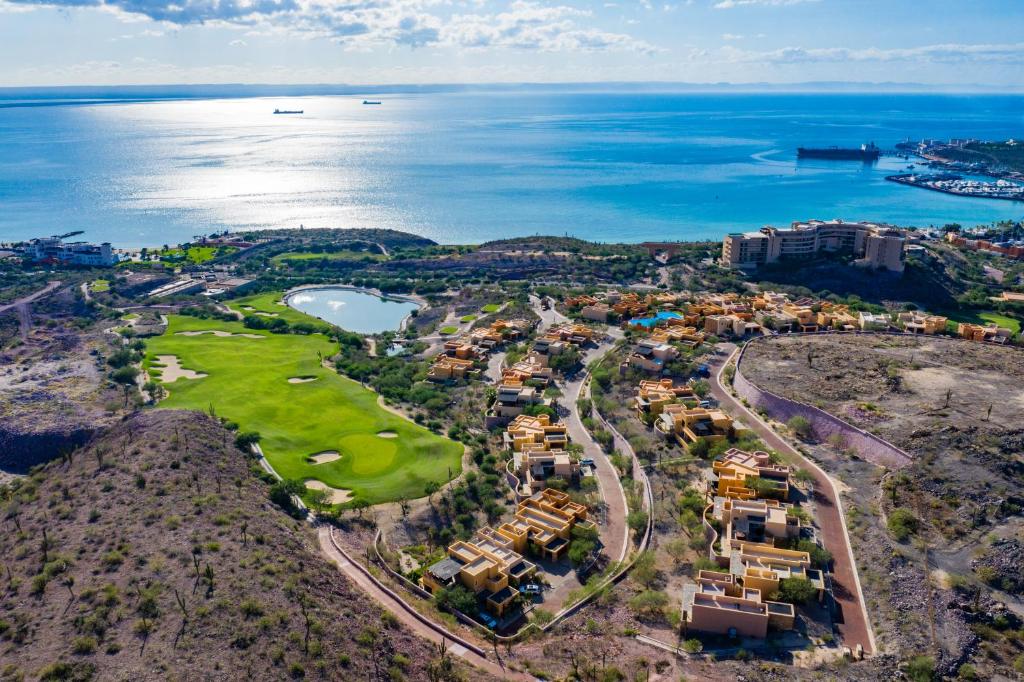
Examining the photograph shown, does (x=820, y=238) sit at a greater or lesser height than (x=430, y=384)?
greater

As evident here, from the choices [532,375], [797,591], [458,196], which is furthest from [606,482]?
[458,196]

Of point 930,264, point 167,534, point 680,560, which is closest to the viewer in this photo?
point 167,534

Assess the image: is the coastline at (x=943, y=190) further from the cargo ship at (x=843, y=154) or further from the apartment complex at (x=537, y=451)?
the apartment complex at (x=537, y=451)

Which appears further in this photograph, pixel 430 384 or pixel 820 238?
pixel 820 238

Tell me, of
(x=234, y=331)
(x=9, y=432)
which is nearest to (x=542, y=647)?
(x=9, y=432)

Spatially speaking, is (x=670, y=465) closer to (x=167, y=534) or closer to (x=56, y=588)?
(x=167, y=534)

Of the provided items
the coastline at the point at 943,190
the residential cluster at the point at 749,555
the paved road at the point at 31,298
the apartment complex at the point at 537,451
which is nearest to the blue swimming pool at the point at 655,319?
the apartment complex at the point at 537,451
